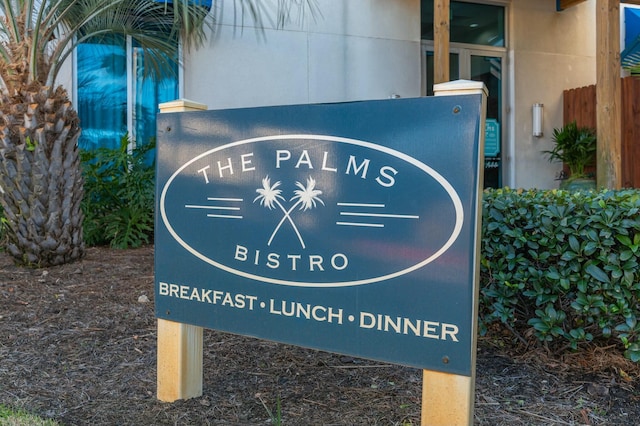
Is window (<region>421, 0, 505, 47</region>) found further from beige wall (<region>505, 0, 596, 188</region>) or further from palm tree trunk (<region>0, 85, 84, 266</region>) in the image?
palm tree trunk (<region>0, 85, 84, 266</region>)

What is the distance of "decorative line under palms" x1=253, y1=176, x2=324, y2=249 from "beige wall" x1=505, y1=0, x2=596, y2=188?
8.02 m

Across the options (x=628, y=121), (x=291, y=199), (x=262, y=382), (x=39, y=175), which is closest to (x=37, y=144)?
(x=39, y=175)

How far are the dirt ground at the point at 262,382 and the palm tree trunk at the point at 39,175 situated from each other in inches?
55.1

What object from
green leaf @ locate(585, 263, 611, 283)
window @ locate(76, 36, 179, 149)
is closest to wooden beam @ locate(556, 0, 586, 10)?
window @ locate(76, 36, 179, 149)

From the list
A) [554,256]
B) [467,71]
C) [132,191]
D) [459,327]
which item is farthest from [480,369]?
[467,71]

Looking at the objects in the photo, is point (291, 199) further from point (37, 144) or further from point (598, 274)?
point (37, 144)

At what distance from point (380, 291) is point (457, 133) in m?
0.68

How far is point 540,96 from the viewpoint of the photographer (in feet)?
33.6

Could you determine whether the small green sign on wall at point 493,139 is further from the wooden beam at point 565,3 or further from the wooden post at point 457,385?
the wooden post at point 457,385

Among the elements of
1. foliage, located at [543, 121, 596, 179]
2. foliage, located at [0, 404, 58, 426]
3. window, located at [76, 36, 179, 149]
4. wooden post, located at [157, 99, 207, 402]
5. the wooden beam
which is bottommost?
foliage, located at [0, 404, 58, 426]

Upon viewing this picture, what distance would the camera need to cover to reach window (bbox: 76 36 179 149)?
806cm

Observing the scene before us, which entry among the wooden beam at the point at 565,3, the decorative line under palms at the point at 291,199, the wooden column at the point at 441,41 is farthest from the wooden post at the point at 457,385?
the wooden beam at the point at 565,3

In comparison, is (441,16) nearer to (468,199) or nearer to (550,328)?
(550,328)

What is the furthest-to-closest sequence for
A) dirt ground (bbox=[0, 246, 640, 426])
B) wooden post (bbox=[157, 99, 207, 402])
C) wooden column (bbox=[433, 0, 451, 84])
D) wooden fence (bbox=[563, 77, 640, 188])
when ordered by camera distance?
wooden fence (bbox=[563, 77, 640, 188]) → wooden column (bbox=[433, 0, 451, 84]) → wooden post (bbox=[157, 99, 207, 402]) → dirt ground (bbox=[0, 246, 640, 426])
